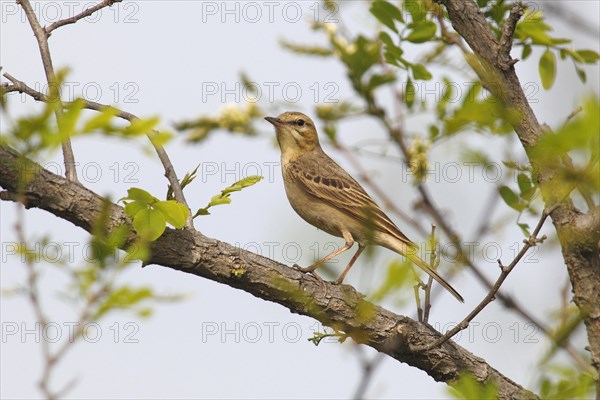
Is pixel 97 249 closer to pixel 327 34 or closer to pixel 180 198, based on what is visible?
pixel 180 198

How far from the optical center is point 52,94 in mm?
2533

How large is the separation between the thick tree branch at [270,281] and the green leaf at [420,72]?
6.10 ft

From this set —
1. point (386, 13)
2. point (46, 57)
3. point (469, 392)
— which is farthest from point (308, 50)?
point (469, 392)

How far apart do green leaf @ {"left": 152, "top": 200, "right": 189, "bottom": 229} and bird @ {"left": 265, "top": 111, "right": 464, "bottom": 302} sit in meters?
3.99

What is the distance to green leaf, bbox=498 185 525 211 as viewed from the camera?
6.31 meters

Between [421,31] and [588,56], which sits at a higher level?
[588,56]

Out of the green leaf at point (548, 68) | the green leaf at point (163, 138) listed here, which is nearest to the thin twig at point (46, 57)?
the green leaf at point (163, 138)

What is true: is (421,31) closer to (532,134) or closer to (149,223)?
(532,134)

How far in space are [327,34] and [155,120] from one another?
199 inches

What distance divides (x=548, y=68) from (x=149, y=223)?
3749mm

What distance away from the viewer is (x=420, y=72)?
6578 mm

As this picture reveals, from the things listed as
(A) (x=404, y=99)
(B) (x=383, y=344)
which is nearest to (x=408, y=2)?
(A) (x=404, y=99)

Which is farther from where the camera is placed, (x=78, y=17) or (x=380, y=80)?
(x=380, y=80)

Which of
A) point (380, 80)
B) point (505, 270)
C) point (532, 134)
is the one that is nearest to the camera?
point (505, 270)
